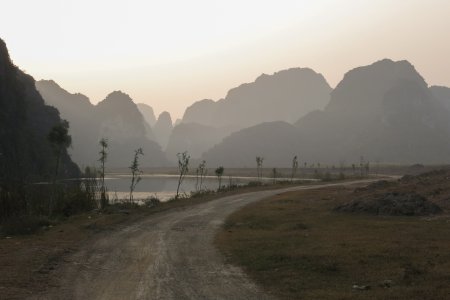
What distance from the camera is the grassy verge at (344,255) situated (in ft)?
42.5

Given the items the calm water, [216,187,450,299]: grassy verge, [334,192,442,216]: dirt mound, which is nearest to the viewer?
[216,187,450,299]: grassy verge

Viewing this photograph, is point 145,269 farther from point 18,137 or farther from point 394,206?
point 18,137

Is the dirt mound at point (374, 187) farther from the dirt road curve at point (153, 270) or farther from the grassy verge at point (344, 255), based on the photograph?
the dirt road curve at point (153, 270)

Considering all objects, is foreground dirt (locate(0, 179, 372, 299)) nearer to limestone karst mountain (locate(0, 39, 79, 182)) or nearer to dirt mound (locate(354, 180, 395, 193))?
dirt mound (locate(354, 180, 395, 193))

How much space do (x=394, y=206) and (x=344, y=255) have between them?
14379 millimetres

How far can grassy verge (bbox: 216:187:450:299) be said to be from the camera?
42.5ft

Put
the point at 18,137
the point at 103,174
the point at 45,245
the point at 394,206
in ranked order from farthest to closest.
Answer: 1. the point at 18,137
2. the point at 103,174
3. the point at 394,206
4. the point at 45,245

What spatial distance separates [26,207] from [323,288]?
910 inches

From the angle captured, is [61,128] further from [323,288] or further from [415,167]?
[415,167]

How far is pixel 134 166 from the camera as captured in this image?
49.2 metres

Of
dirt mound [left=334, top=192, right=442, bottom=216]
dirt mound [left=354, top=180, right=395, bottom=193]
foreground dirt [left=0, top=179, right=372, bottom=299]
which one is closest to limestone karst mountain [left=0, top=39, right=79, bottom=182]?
dirt mound [left=354, top=180, right=395, bottom=193]

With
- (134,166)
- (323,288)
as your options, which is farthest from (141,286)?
(134,166)

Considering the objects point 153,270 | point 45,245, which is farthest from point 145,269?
point 45,245

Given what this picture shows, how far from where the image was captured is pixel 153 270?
15500 millimetres
